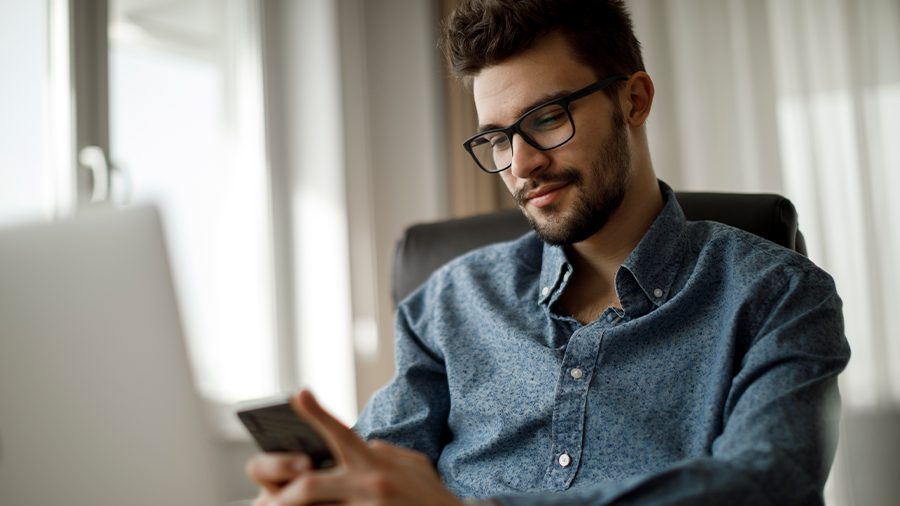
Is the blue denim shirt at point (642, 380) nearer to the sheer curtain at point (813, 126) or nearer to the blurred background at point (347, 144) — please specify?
the blurred background at point (347, 144)

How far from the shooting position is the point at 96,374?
0.98ft

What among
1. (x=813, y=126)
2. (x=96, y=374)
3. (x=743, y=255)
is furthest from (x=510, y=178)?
(x=813, y=126)

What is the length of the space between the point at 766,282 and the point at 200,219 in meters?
1.95

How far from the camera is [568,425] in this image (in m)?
0.88

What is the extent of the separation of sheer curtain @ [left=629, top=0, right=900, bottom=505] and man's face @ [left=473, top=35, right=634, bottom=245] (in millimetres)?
1241

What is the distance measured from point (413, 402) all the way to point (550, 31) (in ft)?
2.28

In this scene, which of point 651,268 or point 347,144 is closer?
point 651,268

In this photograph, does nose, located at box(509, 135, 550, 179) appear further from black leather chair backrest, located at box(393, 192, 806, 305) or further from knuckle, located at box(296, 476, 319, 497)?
knuckle, located at box(296, 476, 319, 497)

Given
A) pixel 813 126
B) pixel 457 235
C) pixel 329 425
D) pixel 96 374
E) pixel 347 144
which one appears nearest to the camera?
pixel 96 374

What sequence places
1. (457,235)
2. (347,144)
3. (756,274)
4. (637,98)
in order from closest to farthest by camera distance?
(756,274) → (637,98) → (457,235) → (347,144)

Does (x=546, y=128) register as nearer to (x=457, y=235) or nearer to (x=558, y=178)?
(x=558, y=178)

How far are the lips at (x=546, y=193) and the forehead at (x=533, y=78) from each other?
130 millimetres

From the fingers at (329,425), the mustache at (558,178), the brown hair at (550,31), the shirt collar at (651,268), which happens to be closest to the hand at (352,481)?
the fingers at (329,425)

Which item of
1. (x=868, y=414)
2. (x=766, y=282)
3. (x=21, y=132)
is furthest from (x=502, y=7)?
(x=868, y=414)
